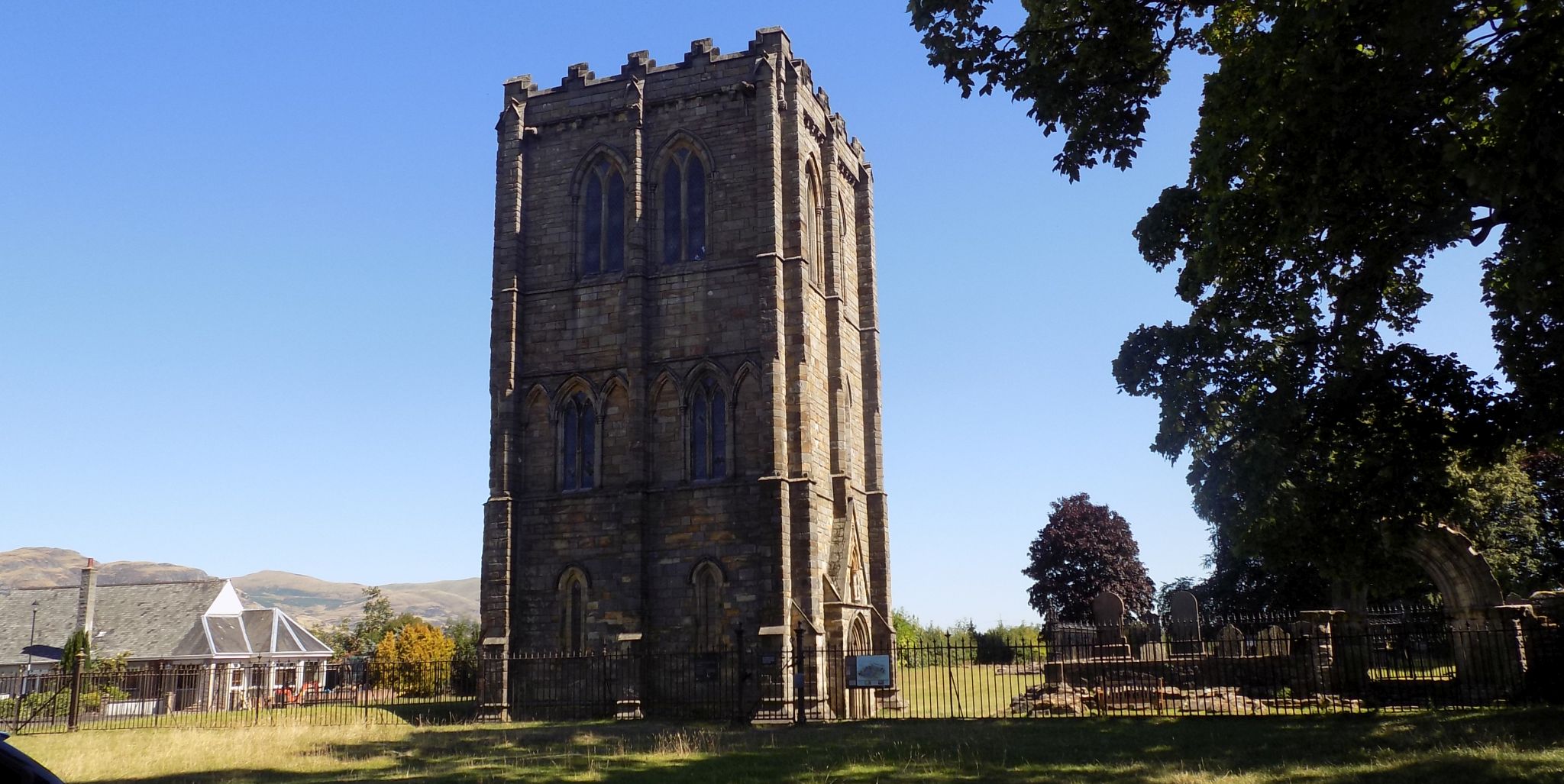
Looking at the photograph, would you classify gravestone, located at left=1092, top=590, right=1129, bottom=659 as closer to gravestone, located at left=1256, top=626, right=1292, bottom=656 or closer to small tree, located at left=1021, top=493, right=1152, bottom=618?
gravestone, located at left=1256, top=626, right=1292, bottom=656

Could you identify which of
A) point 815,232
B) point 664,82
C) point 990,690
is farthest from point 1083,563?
point 664,82

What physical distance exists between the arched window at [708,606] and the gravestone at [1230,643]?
12062 millimetres

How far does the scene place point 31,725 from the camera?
27062 mm

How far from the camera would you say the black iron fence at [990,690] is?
71.6 feet

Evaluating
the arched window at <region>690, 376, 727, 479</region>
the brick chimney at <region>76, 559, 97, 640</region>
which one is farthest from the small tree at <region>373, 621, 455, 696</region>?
the arched window at <region>690, 376, 727, 479</region>

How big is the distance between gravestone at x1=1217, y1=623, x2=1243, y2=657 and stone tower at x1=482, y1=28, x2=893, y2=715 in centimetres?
852

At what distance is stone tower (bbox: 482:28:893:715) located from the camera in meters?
27.3

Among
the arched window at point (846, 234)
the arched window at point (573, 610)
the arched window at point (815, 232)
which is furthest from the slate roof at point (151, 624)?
the arched window at point (846, 234)

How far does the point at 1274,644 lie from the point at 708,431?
15135 millimetres

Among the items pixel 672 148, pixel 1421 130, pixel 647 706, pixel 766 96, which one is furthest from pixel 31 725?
pixel 1421 130

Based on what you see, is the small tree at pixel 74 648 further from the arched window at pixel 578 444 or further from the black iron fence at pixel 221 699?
the arched window at pixel 578 444

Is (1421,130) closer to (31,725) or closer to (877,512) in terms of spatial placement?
(877,512)

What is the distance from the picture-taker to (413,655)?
4822 cm

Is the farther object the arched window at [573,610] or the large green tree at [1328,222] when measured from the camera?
the arched window at [573,610]
